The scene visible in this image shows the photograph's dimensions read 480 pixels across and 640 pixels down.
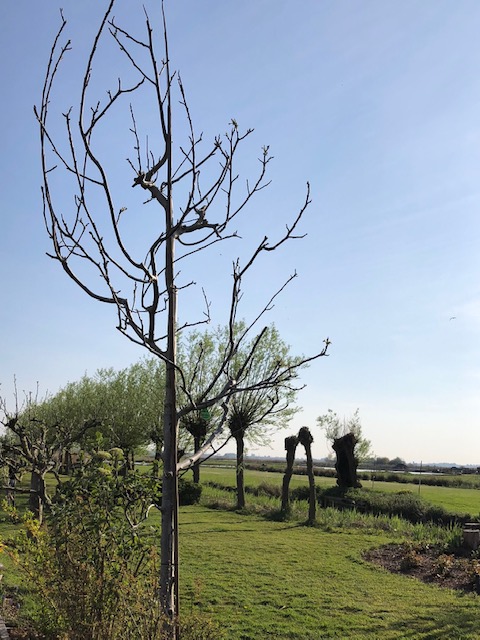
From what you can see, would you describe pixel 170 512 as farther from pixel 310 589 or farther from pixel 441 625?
pixel 310 589

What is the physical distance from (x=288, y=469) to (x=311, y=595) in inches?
381

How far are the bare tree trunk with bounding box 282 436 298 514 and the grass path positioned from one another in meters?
4.80

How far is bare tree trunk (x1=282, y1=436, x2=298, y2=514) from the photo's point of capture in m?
17.0

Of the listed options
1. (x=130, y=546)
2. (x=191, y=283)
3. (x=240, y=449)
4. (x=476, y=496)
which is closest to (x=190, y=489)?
(x=240, y=449)

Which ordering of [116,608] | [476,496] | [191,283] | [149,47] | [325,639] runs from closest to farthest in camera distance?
[149,47] < [191,283] < [116,608] < [325,639] < [476,496]

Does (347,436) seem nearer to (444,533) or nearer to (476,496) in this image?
(476,496)

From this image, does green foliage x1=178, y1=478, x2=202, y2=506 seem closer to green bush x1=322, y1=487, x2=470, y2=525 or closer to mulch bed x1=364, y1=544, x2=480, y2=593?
green bush x1=322, y1=487, x2=470, y2=525

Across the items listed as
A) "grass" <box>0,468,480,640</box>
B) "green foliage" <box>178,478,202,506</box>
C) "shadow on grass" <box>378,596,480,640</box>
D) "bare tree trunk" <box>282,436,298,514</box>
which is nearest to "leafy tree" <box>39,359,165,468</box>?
"green foliage" <box>178,478,202,506</box>

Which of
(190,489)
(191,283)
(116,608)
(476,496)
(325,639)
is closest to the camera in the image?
(191,283)

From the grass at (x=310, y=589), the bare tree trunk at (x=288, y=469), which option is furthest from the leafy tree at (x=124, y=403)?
the grass at (x=310, y=589)

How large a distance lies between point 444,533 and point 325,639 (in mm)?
7941

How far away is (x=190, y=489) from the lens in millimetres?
19875

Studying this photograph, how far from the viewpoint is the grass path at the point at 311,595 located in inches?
239

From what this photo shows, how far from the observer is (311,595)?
7.46 metres
